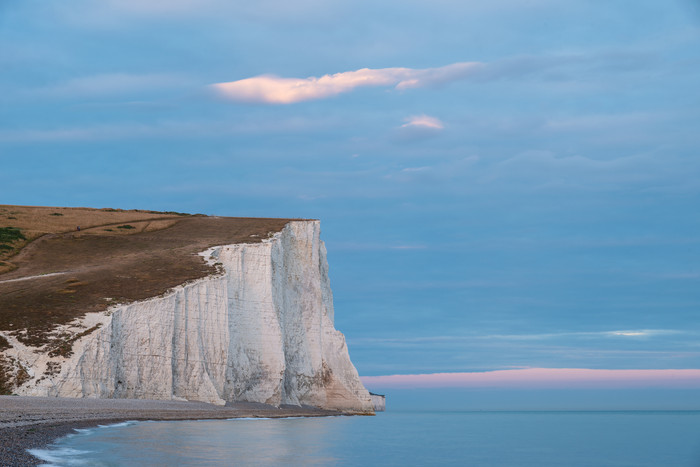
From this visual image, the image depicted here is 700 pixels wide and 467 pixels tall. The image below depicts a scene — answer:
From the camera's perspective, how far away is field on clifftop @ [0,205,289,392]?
39938mm

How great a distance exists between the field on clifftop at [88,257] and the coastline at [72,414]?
4959 millimetres

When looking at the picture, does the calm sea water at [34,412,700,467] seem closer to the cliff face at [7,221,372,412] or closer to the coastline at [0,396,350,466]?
the coastline at [0,396,350,466]

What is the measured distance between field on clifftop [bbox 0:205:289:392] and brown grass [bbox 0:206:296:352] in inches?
2.2

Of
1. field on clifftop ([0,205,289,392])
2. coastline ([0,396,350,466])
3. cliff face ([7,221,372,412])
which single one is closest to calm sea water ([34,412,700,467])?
coastline ([0,396,350,466])

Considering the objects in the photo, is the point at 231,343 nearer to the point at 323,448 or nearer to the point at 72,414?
the point at 72,414

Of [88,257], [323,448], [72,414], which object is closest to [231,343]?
[88,257]

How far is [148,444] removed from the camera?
76.4 feet

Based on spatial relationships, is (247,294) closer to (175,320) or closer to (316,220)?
(175,320)

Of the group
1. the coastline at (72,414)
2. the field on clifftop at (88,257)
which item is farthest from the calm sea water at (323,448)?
the field on clifftop at (88,257)

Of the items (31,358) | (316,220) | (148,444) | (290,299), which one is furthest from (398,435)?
(316,220)

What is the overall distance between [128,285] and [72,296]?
3.71m

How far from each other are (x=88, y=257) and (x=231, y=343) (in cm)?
1726

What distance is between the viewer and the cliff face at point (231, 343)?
3838 cm

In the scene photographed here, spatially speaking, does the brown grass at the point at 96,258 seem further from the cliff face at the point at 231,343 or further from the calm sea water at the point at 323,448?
the calm sea water at the point at 323,448
